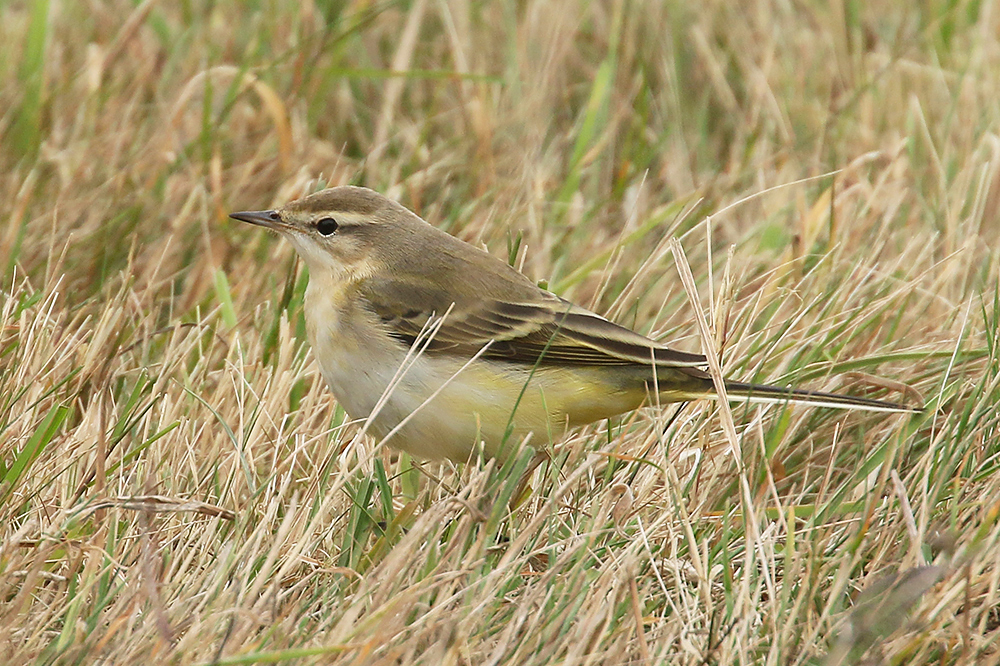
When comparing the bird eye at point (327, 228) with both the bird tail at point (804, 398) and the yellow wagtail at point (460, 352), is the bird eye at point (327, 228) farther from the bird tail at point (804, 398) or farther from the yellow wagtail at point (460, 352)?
the bird tail at point (804, 398)

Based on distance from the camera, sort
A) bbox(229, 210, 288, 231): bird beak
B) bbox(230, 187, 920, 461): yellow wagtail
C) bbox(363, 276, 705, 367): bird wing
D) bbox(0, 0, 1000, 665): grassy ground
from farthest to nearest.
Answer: bbox(229, 210, 288, 231): bird beak < bbox(363, 276, 705, 367): bird wing < bbox(230, 187, 920, 461): yellow wagtail < bbox(0, 0, 1000, 665): grassy ground

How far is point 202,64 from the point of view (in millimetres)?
7617

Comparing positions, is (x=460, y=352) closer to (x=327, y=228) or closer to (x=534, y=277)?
(x=327, y=228)

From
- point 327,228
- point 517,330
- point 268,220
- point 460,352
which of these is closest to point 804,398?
point 517,330

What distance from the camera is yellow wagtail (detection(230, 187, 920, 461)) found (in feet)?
14.9

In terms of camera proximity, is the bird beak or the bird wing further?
the bird beak

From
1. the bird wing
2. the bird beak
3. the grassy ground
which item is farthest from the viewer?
the bird beak

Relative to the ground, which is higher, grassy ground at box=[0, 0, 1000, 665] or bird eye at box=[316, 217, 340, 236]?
bird eye at box=[316, 217, 340, 236]

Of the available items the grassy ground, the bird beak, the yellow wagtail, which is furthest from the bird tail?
the bird beak

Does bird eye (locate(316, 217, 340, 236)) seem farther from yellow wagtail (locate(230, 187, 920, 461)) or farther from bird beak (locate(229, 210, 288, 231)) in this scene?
bird beak (locate(229, 210, 288, 231))

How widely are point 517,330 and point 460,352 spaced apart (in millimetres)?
212

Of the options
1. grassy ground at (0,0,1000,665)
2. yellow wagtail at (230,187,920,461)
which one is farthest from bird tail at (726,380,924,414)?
grassy ground at (0,0,1000,665)

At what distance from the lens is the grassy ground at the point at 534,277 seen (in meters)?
3.54

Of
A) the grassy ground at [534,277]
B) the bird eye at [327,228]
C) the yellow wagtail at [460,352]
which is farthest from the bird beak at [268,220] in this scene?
the grassy ground at [534,277]
